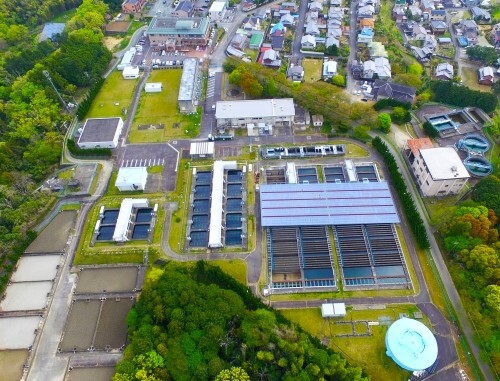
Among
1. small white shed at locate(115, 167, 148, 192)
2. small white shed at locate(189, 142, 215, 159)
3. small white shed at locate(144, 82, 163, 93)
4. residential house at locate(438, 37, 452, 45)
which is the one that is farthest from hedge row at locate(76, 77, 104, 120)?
residential house at locate(438, 37, 452, 45)

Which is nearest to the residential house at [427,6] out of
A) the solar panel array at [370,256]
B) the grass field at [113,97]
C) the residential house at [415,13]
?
the residential house at [415,13]

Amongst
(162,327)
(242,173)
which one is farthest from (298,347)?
(242,173)

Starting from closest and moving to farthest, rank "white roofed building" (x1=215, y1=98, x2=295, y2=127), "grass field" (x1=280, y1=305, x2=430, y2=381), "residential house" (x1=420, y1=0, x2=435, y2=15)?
"grass field" (x1=280, y1=305, x2=430, y2=381)
"white roofed building" (x1=215, y1=98, x2=295, y2=127)
"residential house" (x1=420, y1=0, x2=435, y2=15)

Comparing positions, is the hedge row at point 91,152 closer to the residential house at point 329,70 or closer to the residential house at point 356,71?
the residential house at point 329,70

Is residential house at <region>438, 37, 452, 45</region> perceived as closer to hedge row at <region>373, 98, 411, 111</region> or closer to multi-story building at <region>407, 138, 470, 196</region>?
hedge row at <region>373, 98, 411, 111</region>

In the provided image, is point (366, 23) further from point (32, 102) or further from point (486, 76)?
point (32, 102)

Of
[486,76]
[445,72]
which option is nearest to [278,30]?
[445,72]
